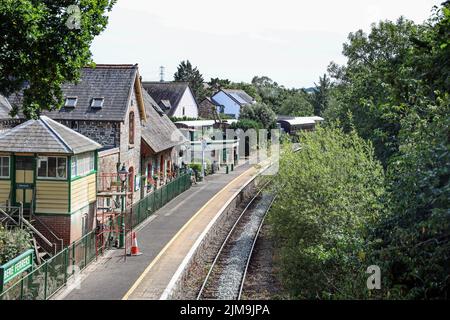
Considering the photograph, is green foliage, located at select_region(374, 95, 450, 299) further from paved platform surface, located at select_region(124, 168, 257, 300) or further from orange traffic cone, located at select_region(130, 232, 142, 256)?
orange traffic cone, located at select_region(130, 232, 142, 256)

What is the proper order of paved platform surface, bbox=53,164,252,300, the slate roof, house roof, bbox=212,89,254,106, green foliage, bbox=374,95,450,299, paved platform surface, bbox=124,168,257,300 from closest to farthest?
green foliage, bbox=374,95,450,299
paved platform surface, bbox=53,164,252,300
paved platform surface, bbox=124,168,257,300
the slate roof
house roof, bbox=212,89,254,106

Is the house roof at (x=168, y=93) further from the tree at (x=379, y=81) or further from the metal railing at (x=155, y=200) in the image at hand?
the metal railing at (x=155, y=200)

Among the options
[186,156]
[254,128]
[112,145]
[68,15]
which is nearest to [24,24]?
[68,15]

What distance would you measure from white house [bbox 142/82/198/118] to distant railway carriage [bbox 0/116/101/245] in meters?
40.3

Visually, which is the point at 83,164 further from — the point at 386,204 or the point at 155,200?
the point at 386,204

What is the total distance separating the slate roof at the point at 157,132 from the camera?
3409cm

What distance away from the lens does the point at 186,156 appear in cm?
4588

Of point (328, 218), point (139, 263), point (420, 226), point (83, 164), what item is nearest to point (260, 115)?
point (83, 164)

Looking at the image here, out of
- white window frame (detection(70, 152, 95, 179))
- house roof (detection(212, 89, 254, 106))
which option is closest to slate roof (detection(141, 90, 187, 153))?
white window frame (detection(70, 152, 95, 179))

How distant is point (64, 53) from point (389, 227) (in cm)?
1287

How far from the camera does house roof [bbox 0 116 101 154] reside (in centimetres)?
2095

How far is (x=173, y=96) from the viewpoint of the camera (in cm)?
6388

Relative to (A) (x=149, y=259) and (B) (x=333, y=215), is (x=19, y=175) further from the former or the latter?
(B) (x=333, y=215)

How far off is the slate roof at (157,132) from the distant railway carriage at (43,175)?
1172 cm
